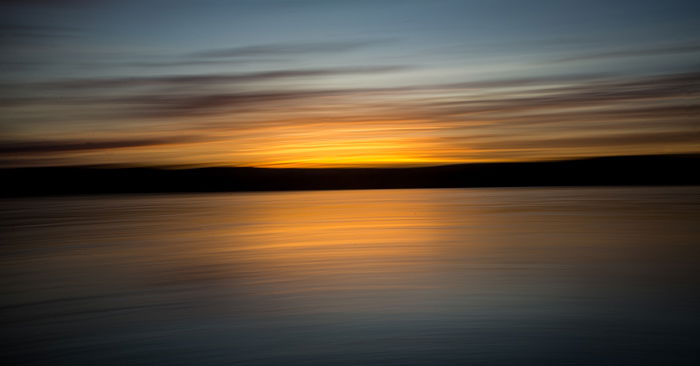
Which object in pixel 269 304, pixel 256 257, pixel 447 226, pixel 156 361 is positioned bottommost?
pixel 447 226

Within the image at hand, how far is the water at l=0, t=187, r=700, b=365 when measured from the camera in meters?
3.36

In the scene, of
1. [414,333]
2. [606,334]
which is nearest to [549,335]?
[606,334]

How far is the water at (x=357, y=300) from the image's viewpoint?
11.0 ft

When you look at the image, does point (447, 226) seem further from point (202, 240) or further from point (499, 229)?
point (202, 240)

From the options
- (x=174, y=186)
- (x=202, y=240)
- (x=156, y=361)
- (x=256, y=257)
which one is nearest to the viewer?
(x=156, y=361)

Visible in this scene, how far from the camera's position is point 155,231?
10461 mm

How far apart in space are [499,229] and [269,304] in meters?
6.05

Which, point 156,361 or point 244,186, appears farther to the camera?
point 244,186

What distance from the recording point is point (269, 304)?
459 centimetres

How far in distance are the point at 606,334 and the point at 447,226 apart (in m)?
7.01

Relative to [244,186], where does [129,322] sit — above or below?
above

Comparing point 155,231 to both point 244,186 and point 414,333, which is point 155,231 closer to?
point 414,333

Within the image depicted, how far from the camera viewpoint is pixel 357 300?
15.3 feet

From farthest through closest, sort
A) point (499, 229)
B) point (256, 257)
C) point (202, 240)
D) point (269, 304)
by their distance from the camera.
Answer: point (499, 229) < point (202, 240) < point (256, 257) < point (269, 304)
